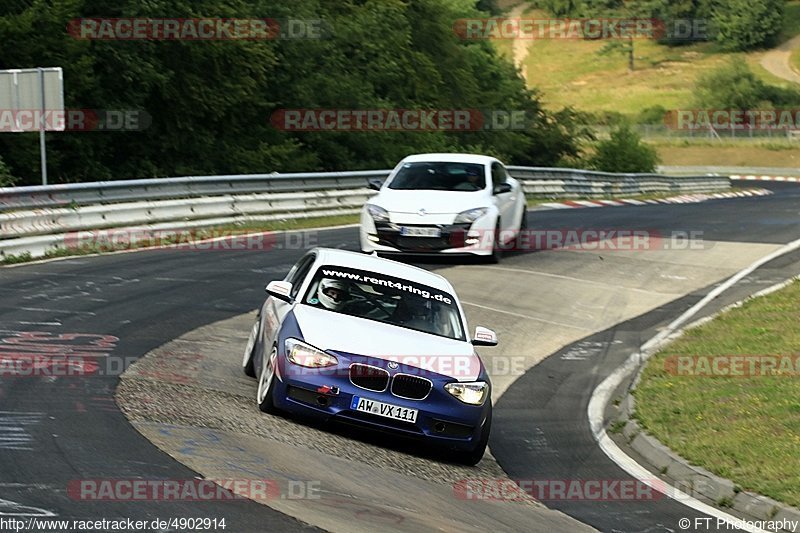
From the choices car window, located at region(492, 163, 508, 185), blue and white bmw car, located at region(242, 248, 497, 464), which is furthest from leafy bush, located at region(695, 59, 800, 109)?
blue and white bmw car, located at region(242, 248, 497, 464)

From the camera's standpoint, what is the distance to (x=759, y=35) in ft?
456

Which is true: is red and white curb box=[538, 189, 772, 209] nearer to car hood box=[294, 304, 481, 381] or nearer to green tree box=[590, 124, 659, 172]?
green tree box=[590, 124, 659, 172]

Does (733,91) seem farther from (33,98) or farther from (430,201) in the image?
(33,98)

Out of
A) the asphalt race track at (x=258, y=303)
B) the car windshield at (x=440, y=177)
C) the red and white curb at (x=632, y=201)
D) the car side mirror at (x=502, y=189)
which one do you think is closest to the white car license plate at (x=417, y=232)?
the asphalt race track at (x=258, y=303)

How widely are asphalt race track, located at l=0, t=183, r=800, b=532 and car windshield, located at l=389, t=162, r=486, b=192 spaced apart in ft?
4.12

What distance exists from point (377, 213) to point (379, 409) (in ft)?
30.5

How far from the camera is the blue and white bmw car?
382 inches

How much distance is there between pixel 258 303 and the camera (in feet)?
52.7

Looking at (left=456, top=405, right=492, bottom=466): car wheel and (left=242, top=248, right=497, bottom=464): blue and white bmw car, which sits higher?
(left=242, top=248, right=497, bottom=464): blue and white bmw car

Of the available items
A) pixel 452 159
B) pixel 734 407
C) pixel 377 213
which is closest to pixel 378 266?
pixel 734 407

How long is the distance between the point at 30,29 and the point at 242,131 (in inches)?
349

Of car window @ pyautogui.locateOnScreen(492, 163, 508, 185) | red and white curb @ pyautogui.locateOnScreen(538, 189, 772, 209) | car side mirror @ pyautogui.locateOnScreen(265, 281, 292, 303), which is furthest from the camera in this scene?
red and white curb @ pyautogui.locateOnScreen(538, 189, 772, 209)

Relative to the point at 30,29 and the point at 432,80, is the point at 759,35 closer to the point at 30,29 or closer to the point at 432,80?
the point at 432,80

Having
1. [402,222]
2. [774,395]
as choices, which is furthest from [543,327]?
[774,395]
